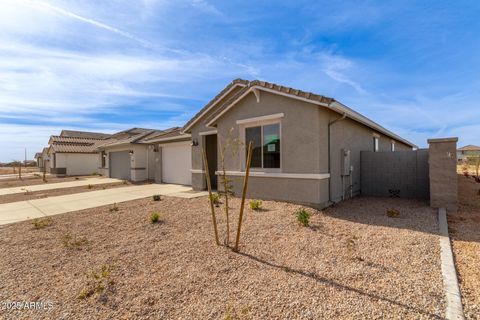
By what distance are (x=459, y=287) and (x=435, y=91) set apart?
19.2 m

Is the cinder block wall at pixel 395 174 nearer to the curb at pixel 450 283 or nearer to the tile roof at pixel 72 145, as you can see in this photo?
the curb at pixel 450 283

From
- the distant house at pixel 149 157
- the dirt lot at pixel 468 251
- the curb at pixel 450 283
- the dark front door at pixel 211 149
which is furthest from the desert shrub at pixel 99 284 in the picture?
the distant house at pixel 149 157

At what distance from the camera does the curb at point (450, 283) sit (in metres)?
2.62

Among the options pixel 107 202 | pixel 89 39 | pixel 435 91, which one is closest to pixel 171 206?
pixel 107 202

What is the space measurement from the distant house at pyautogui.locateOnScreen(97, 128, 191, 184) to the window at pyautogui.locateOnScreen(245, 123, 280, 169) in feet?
20.9

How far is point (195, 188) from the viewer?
1250cm

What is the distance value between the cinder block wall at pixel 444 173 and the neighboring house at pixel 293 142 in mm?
2559

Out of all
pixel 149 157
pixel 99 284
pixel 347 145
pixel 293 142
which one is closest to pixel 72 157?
pixel 149 157

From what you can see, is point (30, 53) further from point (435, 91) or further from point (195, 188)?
point (435, 91)

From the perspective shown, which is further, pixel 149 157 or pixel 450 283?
pixel 149 157

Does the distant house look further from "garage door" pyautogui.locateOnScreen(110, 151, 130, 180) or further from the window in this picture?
the window

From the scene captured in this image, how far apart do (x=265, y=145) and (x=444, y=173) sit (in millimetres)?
5615

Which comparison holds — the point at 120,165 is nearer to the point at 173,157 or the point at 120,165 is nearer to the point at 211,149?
the point at 173,157

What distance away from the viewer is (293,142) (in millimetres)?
7871
